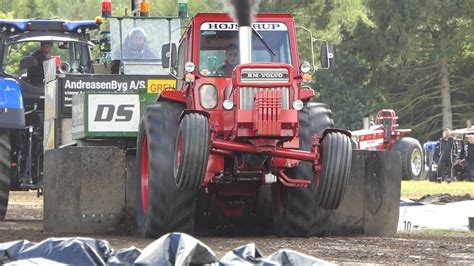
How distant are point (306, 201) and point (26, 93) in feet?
20.4

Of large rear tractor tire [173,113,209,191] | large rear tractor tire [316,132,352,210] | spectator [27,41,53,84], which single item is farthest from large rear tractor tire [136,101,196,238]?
spectator [27,41,53,84]

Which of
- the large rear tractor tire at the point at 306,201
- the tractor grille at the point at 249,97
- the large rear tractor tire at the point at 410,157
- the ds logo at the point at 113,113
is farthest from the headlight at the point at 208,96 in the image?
the large rear tractor tire at the point at 410,157

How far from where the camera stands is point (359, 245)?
12.3 metres

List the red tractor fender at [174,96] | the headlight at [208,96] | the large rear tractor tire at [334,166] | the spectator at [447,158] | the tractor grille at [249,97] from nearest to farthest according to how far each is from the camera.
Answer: the large rear tractor tire at [334,166]
the tractor grille at [249,97]
the headlight at [208,96]
the red tractor fender at [174,96]
the spectator at [447,158]

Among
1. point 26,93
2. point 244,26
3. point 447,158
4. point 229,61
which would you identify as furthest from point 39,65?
point 447,158

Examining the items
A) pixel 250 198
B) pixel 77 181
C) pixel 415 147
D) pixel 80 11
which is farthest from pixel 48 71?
pixel 80 11

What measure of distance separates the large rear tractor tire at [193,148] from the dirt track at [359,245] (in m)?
0.67

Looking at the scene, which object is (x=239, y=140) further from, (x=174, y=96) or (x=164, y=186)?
(x=174, y=96)

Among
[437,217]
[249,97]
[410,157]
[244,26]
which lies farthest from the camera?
[410,157]

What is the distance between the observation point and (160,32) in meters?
18.0

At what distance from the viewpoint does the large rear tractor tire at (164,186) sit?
509 inches

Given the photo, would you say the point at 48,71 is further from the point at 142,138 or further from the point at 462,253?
the point at 462,253

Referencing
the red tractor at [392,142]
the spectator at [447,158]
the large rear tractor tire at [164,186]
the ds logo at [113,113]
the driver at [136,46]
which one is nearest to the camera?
the large rear tractor tire at [164,186]

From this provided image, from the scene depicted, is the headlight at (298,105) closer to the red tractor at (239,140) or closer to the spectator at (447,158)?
the red tractor at (239,140)
